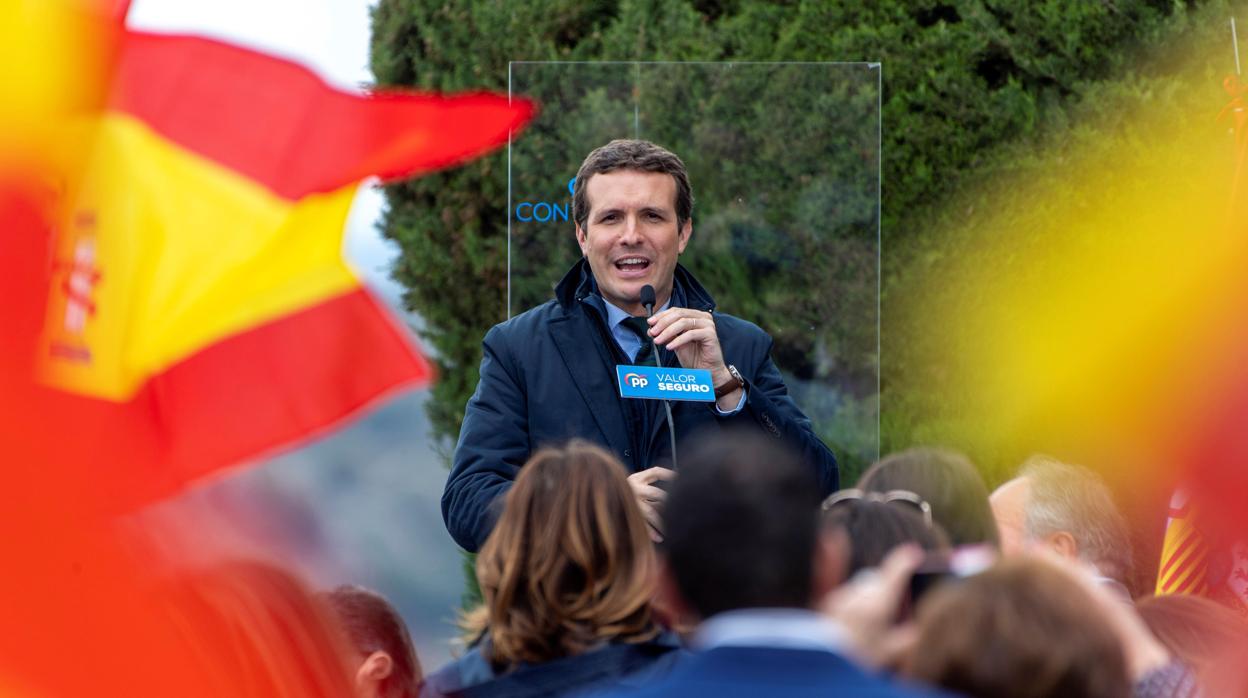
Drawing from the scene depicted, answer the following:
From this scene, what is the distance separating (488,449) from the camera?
3652mm

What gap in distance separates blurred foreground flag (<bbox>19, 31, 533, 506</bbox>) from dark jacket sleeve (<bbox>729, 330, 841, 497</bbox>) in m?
0.95

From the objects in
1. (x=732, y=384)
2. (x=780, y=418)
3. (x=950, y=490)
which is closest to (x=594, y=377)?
(x=732, y=384)

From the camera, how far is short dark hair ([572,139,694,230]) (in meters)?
3.92

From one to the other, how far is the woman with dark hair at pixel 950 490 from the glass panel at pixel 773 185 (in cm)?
309

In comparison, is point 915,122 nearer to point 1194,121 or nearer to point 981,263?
point 981,263

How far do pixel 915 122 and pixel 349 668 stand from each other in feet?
16.4

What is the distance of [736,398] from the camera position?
364 centimetres

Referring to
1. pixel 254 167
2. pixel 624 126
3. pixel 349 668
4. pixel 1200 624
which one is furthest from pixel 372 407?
pixel 624 126

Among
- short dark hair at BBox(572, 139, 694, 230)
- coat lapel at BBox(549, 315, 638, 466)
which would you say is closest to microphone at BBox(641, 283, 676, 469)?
coat lapel at BBox(549, 315, 638, 466)

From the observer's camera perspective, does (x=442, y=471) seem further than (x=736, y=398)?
Yes

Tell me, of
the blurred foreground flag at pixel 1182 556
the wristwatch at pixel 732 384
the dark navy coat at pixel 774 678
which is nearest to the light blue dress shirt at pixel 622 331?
the wristwatch at pixel 732 384

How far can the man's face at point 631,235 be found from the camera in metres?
3.83

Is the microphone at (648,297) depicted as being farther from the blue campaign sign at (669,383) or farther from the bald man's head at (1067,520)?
the bald man's head at (1067,520)

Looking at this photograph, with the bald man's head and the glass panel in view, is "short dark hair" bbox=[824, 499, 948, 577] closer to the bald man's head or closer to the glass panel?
the bald man's head
